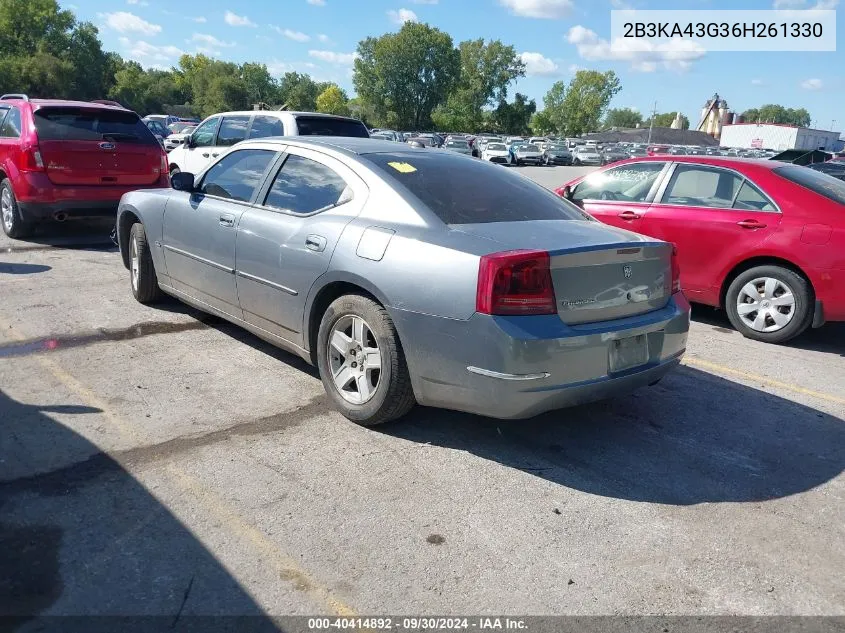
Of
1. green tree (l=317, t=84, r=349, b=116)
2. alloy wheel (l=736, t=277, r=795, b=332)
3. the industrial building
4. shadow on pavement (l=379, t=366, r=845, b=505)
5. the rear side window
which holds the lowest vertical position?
shadow on pavement (l=379, t=366, r=845, b=505)

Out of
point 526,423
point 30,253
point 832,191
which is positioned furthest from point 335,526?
point 30,253

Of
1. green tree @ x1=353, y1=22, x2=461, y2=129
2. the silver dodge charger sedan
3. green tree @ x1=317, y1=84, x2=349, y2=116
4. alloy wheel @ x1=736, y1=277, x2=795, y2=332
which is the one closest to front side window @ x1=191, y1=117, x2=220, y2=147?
the silver dodge charger sedan

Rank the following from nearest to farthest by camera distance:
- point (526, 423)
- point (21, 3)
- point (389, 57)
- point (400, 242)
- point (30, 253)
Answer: point (400, 242)
point (526, 423)
point (30, 253)
point (21, 3)
point (389, 57)

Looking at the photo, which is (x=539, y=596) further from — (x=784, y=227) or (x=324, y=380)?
(x=784, y=227)

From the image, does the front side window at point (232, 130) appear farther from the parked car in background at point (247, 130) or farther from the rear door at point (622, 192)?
the rear door at point (622, 192)

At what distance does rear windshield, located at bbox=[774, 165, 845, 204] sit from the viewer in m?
6.19

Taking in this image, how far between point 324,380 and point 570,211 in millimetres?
1901

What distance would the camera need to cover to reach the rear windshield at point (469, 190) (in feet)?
13.2

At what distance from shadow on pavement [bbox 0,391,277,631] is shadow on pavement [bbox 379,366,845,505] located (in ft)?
4.75

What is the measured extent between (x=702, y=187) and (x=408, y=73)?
107m

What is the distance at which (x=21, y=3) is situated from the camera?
3278 inches

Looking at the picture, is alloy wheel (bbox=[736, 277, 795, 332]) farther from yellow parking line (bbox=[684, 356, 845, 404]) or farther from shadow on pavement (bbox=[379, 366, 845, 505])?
shadow on pavement (bbox=[379, 366, 845, 505])

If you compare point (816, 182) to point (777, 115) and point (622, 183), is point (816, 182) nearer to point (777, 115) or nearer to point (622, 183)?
point (622, 183)

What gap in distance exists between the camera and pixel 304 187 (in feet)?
14.7
